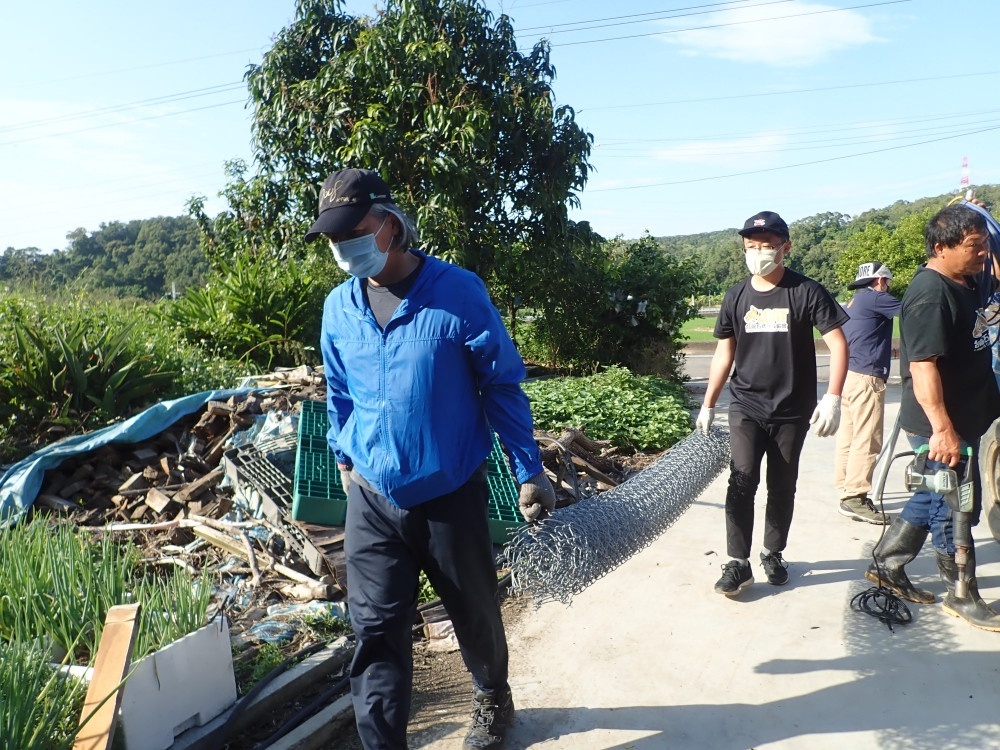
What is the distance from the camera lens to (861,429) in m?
5.90

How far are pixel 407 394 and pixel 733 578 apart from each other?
8.30 ft

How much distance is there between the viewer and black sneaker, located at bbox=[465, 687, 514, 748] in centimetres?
294

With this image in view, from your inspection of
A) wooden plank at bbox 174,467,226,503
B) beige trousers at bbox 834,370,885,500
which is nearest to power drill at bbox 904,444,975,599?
beige trousers at bbox 834,370,885,500

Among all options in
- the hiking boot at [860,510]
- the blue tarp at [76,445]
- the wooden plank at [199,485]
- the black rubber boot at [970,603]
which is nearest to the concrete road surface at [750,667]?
the black rubber boot at [970,603]

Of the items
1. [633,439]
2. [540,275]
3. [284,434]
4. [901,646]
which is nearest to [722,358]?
[901,646]

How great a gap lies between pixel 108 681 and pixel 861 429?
5251 mm

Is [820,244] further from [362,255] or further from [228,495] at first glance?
[362,255]

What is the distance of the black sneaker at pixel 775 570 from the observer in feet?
14.5

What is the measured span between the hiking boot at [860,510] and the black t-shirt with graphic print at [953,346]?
189 centimetres

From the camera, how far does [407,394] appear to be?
101 inches

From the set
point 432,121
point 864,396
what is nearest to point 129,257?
point 432,121

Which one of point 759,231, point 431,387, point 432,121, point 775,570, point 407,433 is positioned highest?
point 432,121

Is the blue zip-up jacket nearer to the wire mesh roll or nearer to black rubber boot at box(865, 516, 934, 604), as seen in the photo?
the wire mesh roll

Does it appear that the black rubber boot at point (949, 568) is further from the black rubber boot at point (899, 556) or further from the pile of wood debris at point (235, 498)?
the pile of wood debris at point (235, 498)
